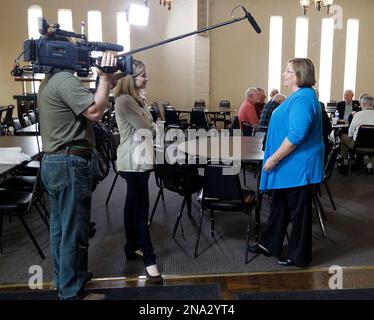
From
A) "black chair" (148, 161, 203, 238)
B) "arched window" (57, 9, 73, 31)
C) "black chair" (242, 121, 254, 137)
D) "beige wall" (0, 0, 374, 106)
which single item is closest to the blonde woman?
"black chair" (148, 161, 203, 238)

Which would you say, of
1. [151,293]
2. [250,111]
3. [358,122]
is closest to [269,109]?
[250,111]

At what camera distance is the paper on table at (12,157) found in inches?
125

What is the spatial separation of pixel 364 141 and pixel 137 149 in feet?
13.2

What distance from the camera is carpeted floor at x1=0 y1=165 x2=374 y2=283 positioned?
116 inches

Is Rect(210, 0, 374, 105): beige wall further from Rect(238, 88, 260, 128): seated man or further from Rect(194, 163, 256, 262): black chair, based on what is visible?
Rect(194, 163, 256, 262): black chair

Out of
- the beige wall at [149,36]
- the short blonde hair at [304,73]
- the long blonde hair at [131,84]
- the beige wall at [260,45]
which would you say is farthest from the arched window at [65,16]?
the short blonde hair at [304,73]

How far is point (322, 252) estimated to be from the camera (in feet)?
10.6

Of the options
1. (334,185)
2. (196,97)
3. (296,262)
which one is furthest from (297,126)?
(196,97)

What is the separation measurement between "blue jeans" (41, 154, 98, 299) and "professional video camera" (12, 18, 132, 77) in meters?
0.45

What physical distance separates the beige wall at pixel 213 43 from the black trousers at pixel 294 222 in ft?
24.2

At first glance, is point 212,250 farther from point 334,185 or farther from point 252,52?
point 252,52

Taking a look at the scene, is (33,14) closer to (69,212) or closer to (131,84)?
(131,84)
